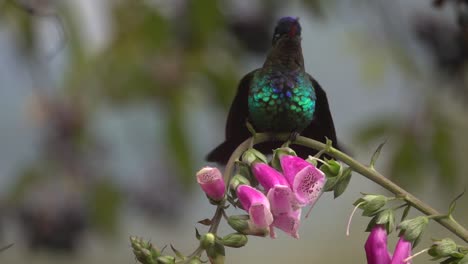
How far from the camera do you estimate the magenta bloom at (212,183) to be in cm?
75

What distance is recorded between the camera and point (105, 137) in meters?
2.06

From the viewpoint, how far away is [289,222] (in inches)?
31.2

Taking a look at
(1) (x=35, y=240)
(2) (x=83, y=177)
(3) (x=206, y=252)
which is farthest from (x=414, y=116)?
(3) (x=206, y=252)

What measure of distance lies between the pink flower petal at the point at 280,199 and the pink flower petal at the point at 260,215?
1.1 inches

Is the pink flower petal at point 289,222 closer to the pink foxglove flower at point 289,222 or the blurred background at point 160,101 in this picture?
the pink foxglove flower at point 289,222

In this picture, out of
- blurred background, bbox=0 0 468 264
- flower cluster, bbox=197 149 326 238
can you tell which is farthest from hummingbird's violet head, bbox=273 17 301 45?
blurred background, bbox=0 0 468 264

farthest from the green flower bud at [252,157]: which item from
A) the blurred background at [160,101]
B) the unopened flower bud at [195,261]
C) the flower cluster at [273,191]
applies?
the blurred background at [160,101]

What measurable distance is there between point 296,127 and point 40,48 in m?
0.93

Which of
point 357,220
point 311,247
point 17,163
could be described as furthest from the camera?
point 311,247

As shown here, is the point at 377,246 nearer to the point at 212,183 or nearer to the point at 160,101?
the point at 212,183

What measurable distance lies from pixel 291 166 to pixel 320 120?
112 mm

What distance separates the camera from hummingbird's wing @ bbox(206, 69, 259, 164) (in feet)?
3.03

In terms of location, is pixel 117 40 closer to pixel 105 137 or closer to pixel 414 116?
pixel 105 137

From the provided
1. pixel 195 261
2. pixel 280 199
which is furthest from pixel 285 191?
pixel 195 261
